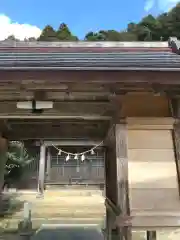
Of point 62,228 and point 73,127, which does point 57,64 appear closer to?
point 73,127

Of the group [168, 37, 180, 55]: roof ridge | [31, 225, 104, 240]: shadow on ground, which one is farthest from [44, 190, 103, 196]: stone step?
[168, 37, 180, 55]: roof ridge

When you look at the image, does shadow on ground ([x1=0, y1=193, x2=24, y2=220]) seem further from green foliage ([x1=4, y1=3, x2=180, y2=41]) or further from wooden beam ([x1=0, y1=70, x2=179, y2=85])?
green foliage ([x1=4, y1=3, x2=180, y2=41])

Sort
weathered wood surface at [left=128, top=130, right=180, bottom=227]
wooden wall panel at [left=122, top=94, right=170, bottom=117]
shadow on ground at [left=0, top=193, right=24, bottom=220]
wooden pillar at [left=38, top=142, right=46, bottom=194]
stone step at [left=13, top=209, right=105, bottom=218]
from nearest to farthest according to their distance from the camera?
1. weathered wood surface at [left=128, top=130, right=180, bottom=227]
2. wooden wall panel at [left=122, top=94, right=170, bottom=117]
3. stone step at [left=13, top=209, right=105, bottom=218]
4. shadow on ground at [left=0, top=193, right=24, bottom=220]
5. wooden pillar at [left=38, top=142, right=46, bottom=194]

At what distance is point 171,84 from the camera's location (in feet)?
10.8

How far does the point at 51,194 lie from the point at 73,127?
42.3 ft

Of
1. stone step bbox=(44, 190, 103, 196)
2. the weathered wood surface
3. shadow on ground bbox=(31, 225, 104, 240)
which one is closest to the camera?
the weathered wood surface

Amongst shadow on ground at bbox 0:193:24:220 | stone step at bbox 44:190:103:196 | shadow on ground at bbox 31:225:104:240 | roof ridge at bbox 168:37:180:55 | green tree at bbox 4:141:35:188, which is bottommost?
stone step at bbox 44:190:103:196

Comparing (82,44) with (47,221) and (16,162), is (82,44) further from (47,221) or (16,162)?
(16,162)

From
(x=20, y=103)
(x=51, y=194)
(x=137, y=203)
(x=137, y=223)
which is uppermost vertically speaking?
(x=20, y=103)

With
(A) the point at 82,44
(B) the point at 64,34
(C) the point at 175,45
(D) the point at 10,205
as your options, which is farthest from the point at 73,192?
(B) the point at 64,34

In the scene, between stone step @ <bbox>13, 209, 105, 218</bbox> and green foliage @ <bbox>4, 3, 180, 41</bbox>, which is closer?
stone step @ <bbox>13, 209, 105, 218</bbox>

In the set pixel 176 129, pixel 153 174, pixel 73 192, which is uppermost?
pixel 176 129

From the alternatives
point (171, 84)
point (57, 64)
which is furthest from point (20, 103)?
point (171, 84)

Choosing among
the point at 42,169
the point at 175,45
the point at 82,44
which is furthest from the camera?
the point at 42,169
